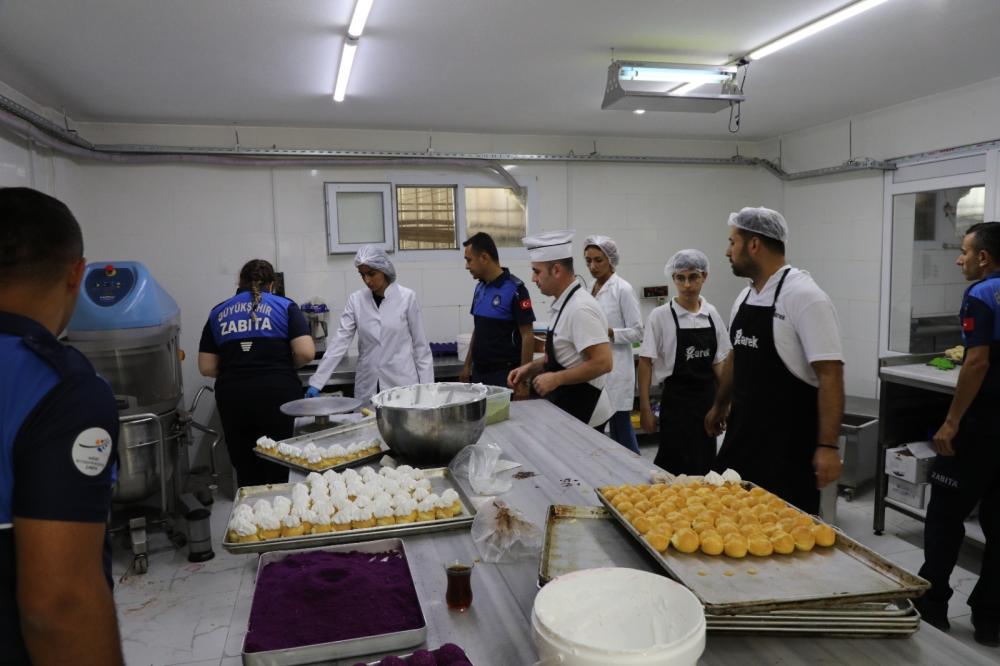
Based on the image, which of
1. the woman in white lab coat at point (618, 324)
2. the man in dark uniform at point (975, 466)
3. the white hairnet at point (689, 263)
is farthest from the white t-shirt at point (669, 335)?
the man in dark uniform at point (975, 466)

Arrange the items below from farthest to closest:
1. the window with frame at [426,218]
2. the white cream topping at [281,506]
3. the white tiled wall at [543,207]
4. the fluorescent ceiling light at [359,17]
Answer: the window with frame at [426,218] < the white tiled wall at [543,207] < the fluorescent ceiling light at [359,17] < the white cream topping at [281,506]

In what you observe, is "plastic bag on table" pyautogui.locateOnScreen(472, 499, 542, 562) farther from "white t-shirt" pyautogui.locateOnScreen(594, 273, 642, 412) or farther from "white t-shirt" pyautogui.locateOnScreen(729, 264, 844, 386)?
"white t-shirt" pyautogui.locateOnScreen(594, 273, 642, 412)

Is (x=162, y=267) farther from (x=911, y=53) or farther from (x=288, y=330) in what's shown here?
(x=911, y=53)

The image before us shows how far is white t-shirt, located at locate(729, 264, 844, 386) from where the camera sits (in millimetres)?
2266

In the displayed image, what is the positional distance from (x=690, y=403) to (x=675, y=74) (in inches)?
73.2

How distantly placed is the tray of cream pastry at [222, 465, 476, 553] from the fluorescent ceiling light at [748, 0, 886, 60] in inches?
111

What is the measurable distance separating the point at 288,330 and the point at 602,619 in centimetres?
299

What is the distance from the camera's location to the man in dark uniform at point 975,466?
9.09 ft

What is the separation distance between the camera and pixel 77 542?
996 millimetres

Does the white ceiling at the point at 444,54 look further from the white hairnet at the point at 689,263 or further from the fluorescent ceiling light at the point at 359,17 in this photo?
the white hairnet at the point at 689,263

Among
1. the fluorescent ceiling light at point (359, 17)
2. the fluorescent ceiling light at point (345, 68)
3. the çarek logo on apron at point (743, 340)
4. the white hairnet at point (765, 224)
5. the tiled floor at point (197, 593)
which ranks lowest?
the tiled floor at point (197, 593)

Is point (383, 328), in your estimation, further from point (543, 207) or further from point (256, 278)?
point (543, 207)

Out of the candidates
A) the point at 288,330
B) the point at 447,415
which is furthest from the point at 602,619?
the point at 288,330

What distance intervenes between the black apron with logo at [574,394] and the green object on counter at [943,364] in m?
2.35
